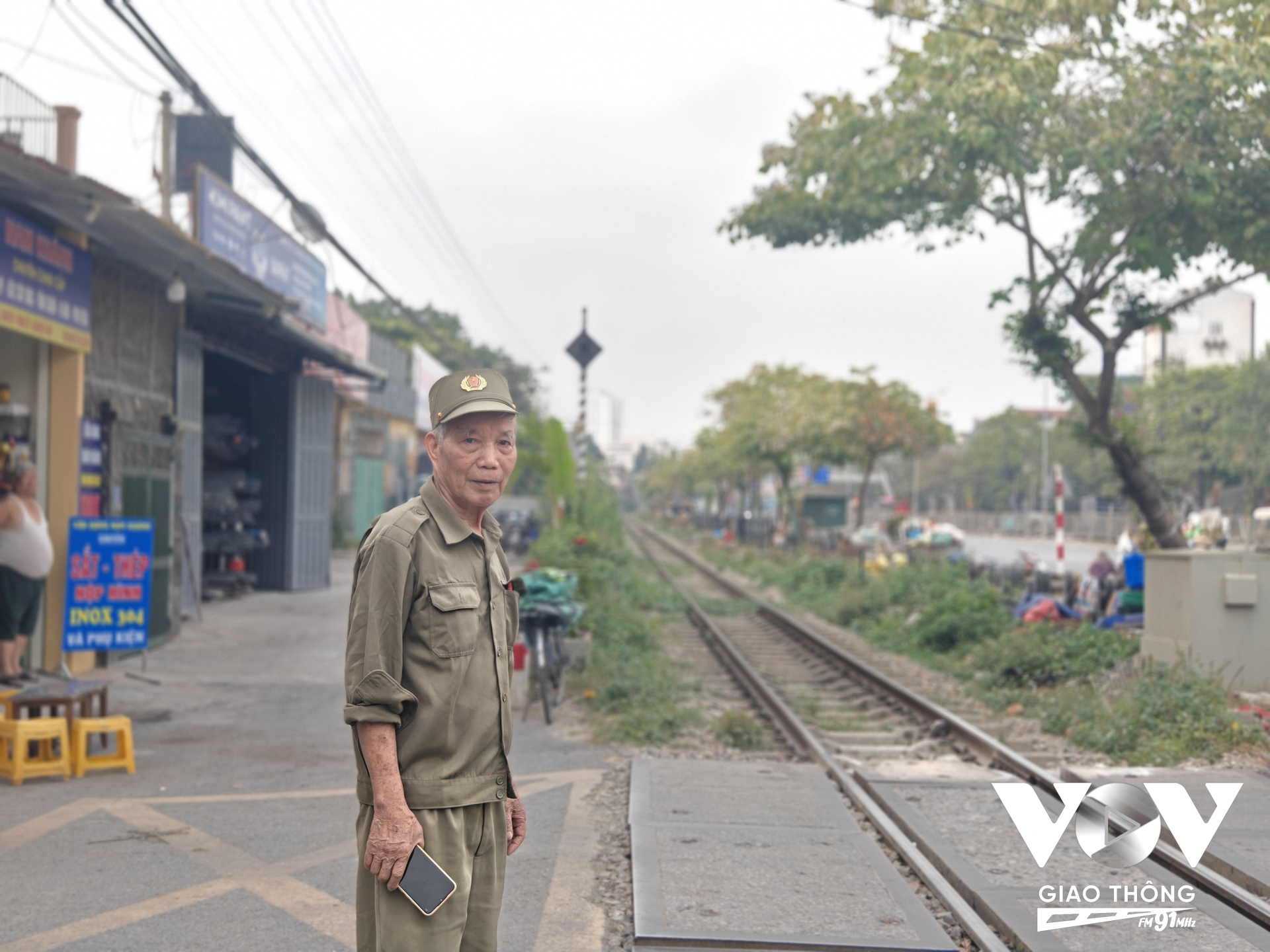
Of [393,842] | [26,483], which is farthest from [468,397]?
[26,483]

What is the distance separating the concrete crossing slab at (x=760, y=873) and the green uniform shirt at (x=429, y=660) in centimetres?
184

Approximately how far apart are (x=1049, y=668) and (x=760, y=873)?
698 cm

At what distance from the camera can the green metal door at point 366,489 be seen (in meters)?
30.6

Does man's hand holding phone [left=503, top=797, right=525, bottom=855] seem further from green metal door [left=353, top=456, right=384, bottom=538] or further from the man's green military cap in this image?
green metal door [left=353, top=456, right=384, bottom=538]

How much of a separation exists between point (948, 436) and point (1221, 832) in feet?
91.0

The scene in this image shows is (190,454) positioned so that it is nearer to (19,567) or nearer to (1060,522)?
(19,567)

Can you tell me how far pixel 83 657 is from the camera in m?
10.8

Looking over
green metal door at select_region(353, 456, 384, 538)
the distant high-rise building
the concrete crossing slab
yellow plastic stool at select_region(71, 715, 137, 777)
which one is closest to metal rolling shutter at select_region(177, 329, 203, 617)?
yellow plastic stool at select_region(71, 715, 137, 777)

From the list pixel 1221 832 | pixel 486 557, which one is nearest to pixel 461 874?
pixel 486 557

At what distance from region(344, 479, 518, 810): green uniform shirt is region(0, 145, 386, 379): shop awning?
21.3ft

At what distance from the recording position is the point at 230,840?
18.6 feet

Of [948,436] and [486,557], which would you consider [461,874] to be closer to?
[486,557]

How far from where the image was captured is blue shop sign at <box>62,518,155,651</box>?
931 cm

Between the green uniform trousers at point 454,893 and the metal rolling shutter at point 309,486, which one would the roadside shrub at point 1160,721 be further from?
the metal rolling shutter at point 309,486
